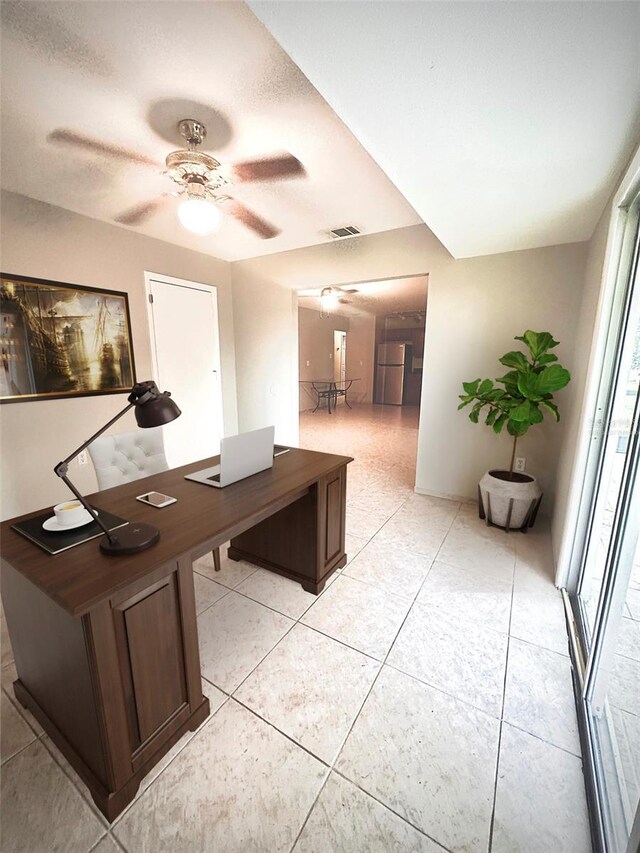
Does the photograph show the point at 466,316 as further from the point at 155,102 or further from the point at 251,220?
the point at 155,102

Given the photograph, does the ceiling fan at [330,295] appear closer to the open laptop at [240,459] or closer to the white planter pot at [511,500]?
the white planter pot at [511,500]

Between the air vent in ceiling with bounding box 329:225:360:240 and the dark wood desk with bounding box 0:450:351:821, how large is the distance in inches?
97.3

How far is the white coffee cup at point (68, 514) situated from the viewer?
119 cm

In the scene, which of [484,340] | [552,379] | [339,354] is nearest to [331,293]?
[484,340]

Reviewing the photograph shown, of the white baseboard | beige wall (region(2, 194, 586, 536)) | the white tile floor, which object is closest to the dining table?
beige wall (region(2, 194, 586, 536))

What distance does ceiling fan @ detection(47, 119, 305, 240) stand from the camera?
171 centimetres

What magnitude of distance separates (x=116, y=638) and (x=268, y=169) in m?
2.37

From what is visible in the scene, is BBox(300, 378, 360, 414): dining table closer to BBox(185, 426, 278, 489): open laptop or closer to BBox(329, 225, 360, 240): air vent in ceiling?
BBox(329, 225, 360, 240): air vent in ceiling

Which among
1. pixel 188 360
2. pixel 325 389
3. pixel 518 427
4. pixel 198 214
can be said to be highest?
pixel 198 214

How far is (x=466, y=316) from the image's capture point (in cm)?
300

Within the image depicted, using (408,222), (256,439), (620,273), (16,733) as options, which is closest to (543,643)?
(256,439)

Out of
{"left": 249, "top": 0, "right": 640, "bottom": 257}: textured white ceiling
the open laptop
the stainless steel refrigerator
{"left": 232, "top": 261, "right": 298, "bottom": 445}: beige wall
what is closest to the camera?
{"left": 249, "top": 0, "right": 640, "bottom": 257}: textured white ceiling

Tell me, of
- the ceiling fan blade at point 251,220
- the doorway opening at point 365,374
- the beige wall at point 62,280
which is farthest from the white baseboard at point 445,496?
the beige wall at point 62,280

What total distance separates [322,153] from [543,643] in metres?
2.78
